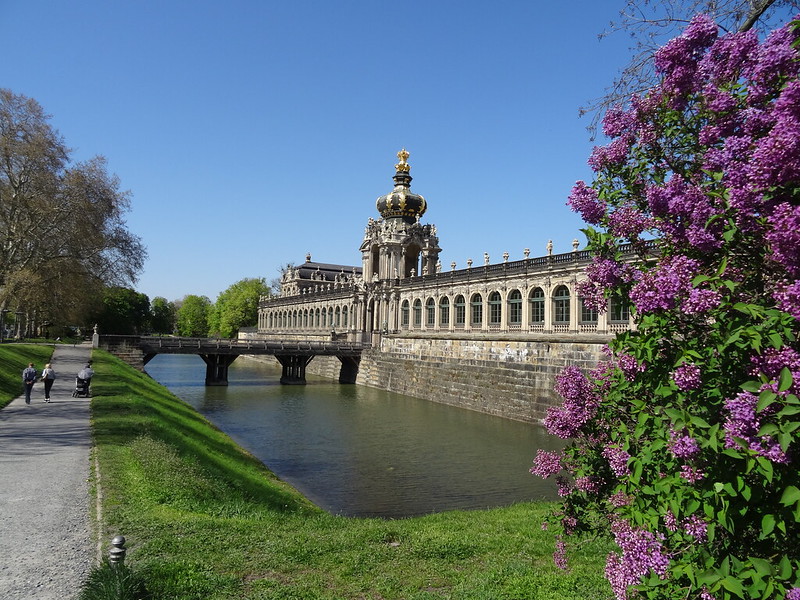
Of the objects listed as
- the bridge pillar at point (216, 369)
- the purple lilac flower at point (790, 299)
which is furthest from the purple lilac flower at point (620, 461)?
the bridge pillar at point (216, 369)

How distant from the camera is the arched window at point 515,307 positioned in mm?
35875

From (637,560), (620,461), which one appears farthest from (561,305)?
(637,560)

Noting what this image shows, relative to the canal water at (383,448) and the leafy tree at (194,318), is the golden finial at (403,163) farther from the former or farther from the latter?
the leafy tree at (194,318)

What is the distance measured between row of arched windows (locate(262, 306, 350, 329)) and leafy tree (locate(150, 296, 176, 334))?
38434mm

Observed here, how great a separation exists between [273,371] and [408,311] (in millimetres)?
24272

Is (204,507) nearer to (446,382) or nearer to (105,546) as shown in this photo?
(105,546)

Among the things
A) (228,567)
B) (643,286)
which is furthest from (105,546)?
(643,286)

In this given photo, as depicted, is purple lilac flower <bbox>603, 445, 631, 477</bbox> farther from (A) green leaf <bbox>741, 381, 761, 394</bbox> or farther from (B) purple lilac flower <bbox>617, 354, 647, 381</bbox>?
(A) green leaf <bbox>741, 381, 761, 394</bbox>

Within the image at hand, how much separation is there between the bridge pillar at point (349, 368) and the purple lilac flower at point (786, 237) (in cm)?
4821

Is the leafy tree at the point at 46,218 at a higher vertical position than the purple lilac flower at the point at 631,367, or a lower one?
higher

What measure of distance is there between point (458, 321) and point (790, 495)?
38.6 metres

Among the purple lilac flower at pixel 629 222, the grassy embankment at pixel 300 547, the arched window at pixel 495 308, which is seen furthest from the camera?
the arched window at pixel 495 308

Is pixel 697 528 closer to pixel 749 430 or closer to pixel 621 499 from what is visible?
pixel 749 430

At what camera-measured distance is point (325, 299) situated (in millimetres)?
67688
